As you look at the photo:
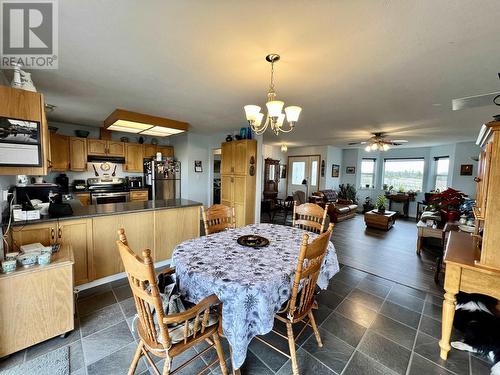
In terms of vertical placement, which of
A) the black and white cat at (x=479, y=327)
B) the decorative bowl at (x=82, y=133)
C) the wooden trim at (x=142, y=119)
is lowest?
the black and white cat at (x=479, y=327)

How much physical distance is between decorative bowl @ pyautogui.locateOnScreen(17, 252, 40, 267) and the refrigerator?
129 inches

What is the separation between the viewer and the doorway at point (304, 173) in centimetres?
809

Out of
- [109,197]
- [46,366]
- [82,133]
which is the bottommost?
[46,366]

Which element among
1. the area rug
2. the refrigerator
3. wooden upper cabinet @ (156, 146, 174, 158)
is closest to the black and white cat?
the area rug

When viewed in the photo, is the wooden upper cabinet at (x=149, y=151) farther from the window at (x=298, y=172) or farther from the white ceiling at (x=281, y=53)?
the window at (x=298, y=172)

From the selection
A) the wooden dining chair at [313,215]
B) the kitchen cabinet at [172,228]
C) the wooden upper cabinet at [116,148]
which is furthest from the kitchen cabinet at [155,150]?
the wooden dining chair at [313,215]

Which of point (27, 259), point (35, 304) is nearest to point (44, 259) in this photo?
point (27, 259)

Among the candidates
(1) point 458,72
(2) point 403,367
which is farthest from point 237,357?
(1) point 458,72

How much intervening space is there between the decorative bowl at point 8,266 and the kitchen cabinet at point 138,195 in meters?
3.74

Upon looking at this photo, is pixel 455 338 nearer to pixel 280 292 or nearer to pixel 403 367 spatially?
pixel 403 367

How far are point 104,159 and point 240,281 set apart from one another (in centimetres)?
529

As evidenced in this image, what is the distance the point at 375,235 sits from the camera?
498cm

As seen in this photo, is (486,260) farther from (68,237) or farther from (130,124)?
(130,124)

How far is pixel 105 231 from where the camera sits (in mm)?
2498
